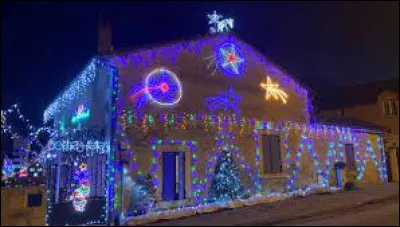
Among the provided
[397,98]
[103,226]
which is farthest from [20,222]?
[397,98]

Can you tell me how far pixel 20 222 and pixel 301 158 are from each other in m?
12.4

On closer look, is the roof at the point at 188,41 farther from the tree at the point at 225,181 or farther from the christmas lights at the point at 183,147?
the tree at the point at 225,181

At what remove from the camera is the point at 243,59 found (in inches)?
643

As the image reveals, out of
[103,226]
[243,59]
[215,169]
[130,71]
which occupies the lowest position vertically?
[103,226]

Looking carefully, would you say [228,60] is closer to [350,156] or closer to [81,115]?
[81,115]

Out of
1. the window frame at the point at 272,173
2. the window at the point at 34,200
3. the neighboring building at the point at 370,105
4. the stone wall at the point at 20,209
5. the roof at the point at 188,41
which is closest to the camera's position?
the stone wall at the point at 20,209

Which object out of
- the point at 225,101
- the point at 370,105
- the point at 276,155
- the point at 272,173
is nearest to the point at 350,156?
the point at 276,155

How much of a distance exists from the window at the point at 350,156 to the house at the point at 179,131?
→ 7.03 feet

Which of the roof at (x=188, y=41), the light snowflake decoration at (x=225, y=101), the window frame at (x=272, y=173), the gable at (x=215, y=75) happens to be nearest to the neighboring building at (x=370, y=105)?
the roof at (x=188, y=41)

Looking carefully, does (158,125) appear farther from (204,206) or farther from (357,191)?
(357,191)

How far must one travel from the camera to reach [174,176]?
13562 mm

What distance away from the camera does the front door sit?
13273mm

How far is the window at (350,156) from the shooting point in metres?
20.5

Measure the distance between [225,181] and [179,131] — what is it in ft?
8.57
